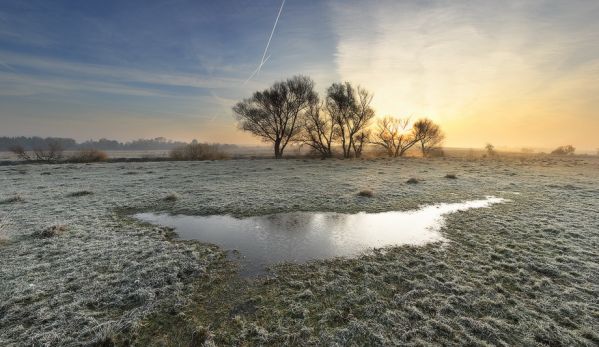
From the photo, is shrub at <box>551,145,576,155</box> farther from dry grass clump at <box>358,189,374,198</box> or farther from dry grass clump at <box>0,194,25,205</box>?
dry grass clump at <box>0,194,25,205</box>

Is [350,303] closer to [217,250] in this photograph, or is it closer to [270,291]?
[270,291]

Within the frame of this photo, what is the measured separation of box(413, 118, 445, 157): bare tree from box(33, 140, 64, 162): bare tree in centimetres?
6816

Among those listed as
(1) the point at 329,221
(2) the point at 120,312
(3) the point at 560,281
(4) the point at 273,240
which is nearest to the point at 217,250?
(4) the point at 273,240

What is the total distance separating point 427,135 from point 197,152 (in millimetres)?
50607

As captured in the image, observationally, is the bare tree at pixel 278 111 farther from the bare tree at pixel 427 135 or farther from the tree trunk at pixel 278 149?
the bare tree at pixel 427 135

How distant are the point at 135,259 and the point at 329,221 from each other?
6518 millimetres

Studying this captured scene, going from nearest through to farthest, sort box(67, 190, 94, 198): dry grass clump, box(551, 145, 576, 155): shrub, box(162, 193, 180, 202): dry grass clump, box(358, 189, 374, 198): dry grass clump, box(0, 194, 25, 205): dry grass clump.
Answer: box(0, 194, 25, 205): dry grass clump, box(162, 193, 180, 202): dry grass clump, box(358, 189, 374, 198): dry grass clump, box(67, 190, 94, 198): dry grass clump, box(551, 145, 576, 155): shrub

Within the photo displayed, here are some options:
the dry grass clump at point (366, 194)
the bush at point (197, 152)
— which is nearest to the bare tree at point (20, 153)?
the bush at point (197, 152)

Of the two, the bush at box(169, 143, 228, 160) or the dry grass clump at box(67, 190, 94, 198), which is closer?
the dry grass clump at box(67, 190, 94, 198)

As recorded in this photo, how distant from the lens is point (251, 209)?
11922mm

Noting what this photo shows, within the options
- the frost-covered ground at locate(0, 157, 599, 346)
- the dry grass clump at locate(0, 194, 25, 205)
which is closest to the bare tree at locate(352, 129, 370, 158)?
the frost-covered ground at locate(0, 157, 599, 346)

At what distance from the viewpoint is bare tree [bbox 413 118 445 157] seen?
59.2 meters

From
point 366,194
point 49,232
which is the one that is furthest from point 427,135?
point 49,232

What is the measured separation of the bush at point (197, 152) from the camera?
163ft
